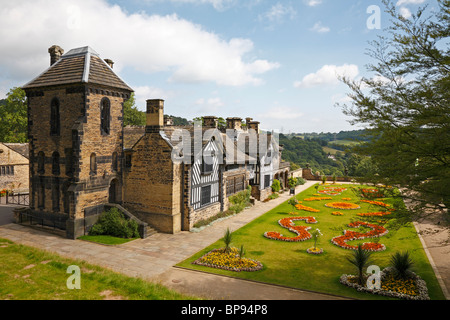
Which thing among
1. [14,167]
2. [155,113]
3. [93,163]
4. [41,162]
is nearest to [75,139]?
[93,163]

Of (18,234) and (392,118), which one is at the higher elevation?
(392,118)

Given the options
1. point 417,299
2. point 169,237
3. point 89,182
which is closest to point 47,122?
point 89,182

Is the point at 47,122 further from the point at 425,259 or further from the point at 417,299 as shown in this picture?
the point at 425,259

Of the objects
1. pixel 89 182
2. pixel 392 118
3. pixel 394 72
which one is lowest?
pixel 89 182

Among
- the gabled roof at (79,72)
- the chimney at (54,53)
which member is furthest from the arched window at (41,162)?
the chimney at (54,53)

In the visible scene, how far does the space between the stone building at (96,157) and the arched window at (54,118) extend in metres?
0.07

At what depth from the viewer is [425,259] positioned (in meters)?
16.5

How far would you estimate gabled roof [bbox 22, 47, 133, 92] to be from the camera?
2033 centimetres

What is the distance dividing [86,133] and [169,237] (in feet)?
29.7

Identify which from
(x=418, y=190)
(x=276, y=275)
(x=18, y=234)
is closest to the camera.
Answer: (x=418, y=190)

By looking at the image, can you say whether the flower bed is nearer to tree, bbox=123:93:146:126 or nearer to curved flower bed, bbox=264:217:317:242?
curved flower bed, bbox=264:217:317:242

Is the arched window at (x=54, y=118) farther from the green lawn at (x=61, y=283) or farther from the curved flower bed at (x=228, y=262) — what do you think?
the curved flower bed at (x=228, y=262)

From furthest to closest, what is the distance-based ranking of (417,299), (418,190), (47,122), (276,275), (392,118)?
1. (47,122)
2. (276,275)
3. (417,299)
4. (392,118)
5. (418,190)

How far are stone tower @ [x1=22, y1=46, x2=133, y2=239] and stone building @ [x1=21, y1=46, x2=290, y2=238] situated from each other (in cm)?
7
